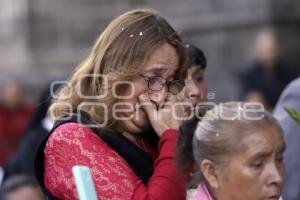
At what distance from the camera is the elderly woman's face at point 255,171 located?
4.62m

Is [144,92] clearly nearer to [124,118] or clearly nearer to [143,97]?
[143,97]

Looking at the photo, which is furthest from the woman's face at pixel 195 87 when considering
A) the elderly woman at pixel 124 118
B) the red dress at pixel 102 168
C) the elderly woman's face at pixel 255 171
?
the elderly woman's face at pixel 255 171

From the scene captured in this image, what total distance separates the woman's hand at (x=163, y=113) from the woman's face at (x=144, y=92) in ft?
0.06

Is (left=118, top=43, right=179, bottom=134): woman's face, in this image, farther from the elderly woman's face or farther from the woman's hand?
the elderly woman's face

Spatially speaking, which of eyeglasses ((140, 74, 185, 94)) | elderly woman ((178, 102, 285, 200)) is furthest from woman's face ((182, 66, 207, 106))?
elderly woman ((178, 102, 285, 200))

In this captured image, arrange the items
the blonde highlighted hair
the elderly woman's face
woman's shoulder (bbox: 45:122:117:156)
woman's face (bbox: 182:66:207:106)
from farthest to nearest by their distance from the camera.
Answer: woman's face (bbox: 182:66:207:106)
the blonde highlighted hair
woman's shoulder (bbox: 45:122:117:156)
the elderly woman's face

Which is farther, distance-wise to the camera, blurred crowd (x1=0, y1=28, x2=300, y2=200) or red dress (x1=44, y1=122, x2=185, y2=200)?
blurred crowd (x1=0, y1=28, x2=300, y2=200)

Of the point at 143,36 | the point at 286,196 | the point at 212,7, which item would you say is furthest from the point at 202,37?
the point at 143,36

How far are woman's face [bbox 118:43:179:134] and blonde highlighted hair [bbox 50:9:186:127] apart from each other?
0.03 m

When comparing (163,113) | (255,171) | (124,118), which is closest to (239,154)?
(255,171)

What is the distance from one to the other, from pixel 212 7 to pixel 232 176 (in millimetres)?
14322

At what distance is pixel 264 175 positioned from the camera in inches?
182

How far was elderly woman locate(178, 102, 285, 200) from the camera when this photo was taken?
4.62 m

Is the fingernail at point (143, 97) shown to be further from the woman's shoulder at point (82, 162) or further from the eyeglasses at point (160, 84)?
the woman's shoulder at point (82, 162)
